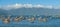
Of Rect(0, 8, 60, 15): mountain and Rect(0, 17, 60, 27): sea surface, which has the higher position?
Rect(0, 8, 60, 15): mountain

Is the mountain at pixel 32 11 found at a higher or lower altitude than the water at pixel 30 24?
Result: higher

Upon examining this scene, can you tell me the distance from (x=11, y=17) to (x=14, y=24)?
0.27 ft

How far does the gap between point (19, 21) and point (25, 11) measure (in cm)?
13

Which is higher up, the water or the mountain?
the mountain

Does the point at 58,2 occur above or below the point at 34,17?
above

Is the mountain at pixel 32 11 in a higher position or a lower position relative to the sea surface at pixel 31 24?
higher

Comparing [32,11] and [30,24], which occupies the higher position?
[32,11]

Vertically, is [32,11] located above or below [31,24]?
above

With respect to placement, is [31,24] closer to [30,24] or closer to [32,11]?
[30,24]

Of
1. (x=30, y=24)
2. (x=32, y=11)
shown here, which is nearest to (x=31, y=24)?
(x=30, y=24)

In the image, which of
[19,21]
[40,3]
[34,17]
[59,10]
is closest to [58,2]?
[59,10]

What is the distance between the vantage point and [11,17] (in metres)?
1.33

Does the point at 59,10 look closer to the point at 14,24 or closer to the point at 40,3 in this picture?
the point at 40,3

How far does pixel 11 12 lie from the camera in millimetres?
1341
